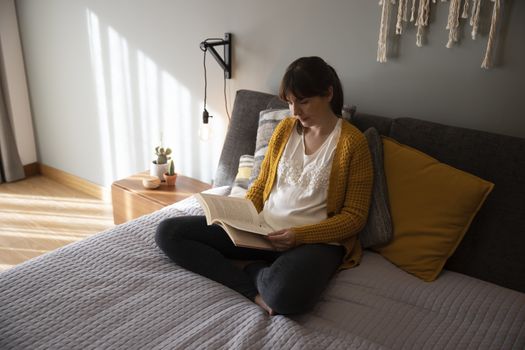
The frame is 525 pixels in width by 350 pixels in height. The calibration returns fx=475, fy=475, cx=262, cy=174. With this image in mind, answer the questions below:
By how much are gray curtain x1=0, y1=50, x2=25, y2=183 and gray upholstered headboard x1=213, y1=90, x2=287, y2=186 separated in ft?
6.07

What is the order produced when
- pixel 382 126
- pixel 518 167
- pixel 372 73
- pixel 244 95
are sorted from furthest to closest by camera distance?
pixel 244 95
pixel 372 73
pixel 382 126
pixel 518 167

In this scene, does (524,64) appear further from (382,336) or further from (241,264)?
(241,264)

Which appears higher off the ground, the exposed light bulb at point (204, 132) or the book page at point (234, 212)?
the exposed light bulb at point (204, 132)

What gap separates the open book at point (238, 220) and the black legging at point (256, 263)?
9cm

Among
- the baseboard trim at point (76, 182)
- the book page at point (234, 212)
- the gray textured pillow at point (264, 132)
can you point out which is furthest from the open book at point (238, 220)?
the baseboard trim at point (76, 182)

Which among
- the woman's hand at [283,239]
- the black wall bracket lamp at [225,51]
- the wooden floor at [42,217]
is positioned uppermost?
the black wall bracket lamp at [225,51]

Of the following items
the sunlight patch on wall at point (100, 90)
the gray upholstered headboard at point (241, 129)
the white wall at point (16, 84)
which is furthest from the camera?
the white wall at point (16, 84)

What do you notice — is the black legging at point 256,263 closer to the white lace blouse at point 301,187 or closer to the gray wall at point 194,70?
the white lace blouse at point 301,187

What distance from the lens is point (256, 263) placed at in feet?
5.10

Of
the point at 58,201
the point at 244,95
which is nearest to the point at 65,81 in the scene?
the point at 58,201

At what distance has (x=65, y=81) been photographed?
3166 millimetres

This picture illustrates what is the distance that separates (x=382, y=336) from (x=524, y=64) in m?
1.04

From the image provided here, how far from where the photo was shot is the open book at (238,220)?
1404 millimetres

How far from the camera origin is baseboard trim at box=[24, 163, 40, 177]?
3.48 m
